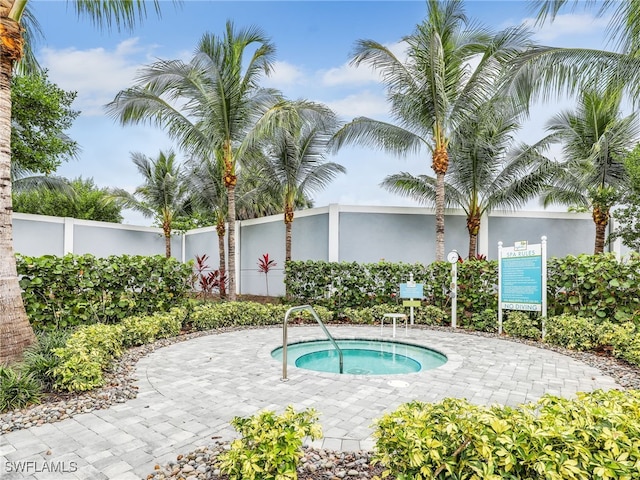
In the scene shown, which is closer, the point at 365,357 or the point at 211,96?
the point at 365,357

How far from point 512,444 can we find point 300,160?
1119 cm

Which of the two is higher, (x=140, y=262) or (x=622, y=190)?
(x=622, y=190)

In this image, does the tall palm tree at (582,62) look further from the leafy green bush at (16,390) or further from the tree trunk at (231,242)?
the leafy green bush at (16,390)

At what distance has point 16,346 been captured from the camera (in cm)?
450

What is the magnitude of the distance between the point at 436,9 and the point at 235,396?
409 inches

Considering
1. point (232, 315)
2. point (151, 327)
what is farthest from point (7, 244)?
point (232, 315)

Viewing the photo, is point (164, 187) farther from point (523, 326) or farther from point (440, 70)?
point (523, 326)

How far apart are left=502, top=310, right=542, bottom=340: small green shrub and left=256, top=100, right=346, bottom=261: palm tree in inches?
275

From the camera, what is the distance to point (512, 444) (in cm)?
183

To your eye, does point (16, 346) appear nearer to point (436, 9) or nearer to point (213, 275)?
point (213, 275)

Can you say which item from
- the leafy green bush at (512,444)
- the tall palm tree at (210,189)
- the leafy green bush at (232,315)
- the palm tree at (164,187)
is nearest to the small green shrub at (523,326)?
the leafy green bush at (232,315)

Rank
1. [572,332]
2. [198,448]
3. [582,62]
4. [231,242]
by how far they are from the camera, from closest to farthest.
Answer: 1. [198,448]
2. [582,62]
3. [572,332]
4. [231,242]

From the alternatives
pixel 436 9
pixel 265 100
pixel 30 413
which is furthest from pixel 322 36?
pixel 30 413

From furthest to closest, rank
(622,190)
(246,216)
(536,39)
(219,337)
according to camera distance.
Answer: (246,216)
(622,190)
(536,39)
(219,337)
